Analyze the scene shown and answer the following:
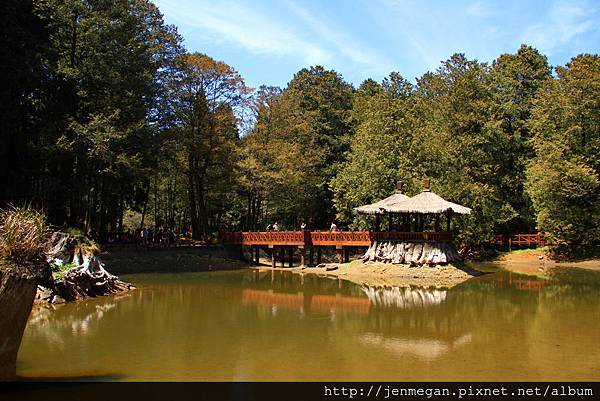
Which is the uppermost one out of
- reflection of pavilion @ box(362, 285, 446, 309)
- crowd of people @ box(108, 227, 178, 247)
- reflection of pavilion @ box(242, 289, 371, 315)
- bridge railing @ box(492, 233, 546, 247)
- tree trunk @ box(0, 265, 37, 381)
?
bridge railing @ box(492, 233, 546, 247)

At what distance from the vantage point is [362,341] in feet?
40.8

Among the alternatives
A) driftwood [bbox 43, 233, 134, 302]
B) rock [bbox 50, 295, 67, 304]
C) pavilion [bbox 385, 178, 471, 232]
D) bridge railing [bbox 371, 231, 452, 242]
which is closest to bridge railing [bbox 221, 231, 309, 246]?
bridge railing [bbox 371, 231, 452, 242]

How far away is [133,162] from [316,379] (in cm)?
2310

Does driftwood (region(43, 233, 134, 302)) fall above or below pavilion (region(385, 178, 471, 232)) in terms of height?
below

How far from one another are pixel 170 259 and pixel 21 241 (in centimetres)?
2375

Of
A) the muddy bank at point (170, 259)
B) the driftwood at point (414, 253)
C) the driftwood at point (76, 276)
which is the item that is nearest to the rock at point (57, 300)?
the driftwood at point (76, 276)

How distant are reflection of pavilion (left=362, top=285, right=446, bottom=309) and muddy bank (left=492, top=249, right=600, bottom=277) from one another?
11377mm

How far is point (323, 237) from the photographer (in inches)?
1323

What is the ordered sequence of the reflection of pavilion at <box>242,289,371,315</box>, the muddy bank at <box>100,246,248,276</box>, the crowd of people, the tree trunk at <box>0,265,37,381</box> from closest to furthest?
the tree trunk at <box>0,265,37,381</box>
the reflection of pavilion at <box>242,289,371,315</box>
the muddy bank at <box>100,246,248,276</box>
the crowd of people

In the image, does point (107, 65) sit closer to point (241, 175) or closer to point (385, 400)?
point (241, 175)

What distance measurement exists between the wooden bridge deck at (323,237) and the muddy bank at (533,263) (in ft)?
23.9

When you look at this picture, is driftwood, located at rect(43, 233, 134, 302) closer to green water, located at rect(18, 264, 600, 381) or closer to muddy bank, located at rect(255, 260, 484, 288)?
green water, located at rect(18, 264, 600, 381)

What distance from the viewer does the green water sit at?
384 inches

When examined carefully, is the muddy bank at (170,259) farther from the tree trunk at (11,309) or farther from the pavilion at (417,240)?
the tree trunk at (11,309)
